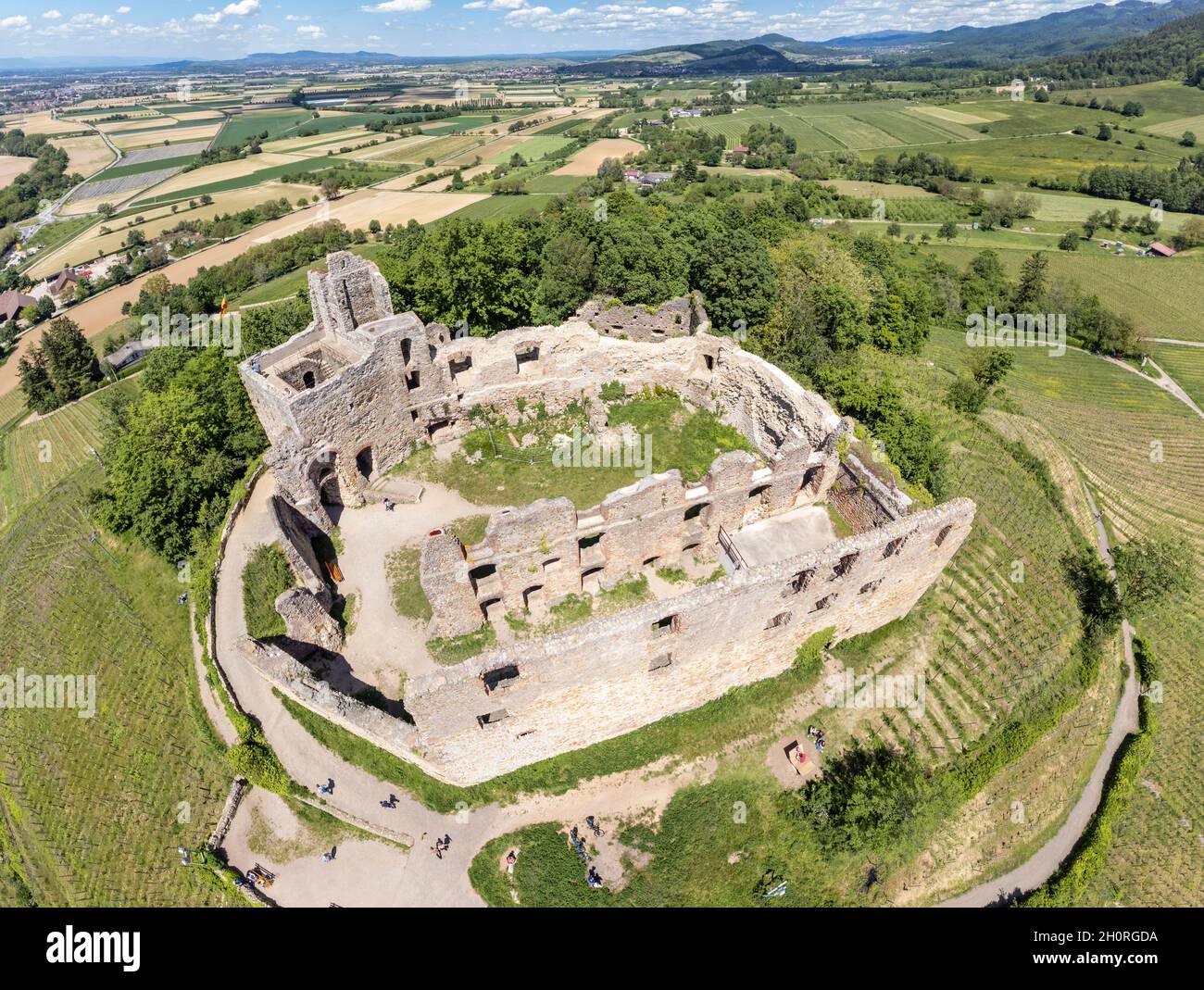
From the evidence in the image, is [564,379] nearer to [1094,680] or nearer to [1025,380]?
[1094,680]

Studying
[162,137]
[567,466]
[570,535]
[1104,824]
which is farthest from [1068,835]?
[162,137]

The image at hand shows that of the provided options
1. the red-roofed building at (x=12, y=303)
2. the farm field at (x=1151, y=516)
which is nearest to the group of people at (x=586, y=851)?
the farm field at (x=1151, y=516)

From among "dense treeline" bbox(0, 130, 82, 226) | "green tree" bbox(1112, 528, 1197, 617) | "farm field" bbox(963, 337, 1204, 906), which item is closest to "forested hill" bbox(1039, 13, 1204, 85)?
"farm field" bbox(963, 337, 1204, 906)

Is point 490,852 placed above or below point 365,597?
below

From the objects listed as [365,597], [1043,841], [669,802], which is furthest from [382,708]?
[1043,841]

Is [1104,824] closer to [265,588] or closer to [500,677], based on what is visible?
[500,677]
